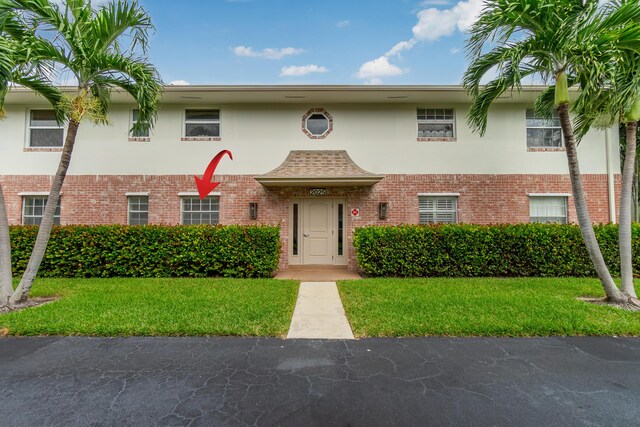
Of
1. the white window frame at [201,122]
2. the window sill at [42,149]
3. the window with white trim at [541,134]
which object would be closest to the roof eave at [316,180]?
the white window frame at [201,122]

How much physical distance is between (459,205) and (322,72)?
802 centimetres

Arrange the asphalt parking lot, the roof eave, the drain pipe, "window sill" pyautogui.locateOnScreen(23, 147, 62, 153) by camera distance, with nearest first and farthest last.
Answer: the asphalt parking lot, the roof eave, the drain pipe, "window sill" pyautogui.locateOnScreen(23, 147, 62, 153)

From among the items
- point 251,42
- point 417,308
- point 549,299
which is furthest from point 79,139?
point 549,299

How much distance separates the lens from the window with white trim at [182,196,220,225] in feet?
32.9

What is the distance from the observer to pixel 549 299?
588 centimetres

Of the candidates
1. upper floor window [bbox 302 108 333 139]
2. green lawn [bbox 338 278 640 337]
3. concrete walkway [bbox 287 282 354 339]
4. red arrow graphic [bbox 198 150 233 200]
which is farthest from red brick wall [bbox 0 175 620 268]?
concrete walkway [bbox 287 282 354 339]

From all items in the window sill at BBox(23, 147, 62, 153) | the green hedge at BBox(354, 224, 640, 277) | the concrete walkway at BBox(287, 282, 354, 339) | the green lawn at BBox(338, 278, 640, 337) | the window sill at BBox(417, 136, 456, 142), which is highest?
the window sill at BBox(417, 136, 456, 142)

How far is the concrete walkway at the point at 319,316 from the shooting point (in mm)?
4391

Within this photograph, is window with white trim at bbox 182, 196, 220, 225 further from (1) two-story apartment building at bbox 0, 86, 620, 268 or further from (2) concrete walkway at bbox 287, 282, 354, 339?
(2) concrete walkway at bbox 287, 282, 354, 339

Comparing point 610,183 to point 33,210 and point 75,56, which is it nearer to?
point 75,56

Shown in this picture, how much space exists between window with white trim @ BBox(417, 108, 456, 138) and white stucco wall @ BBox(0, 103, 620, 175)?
26 centimetres

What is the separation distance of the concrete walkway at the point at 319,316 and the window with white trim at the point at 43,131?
33.3 ft

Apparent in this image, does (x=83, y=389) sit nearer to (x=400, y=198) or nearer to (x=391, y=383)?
(x=391, y=383)

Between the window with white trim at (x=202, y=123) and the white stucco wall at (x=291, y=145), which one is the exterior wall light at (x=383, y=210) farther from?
the window with white trim at (x=202, y=123)
